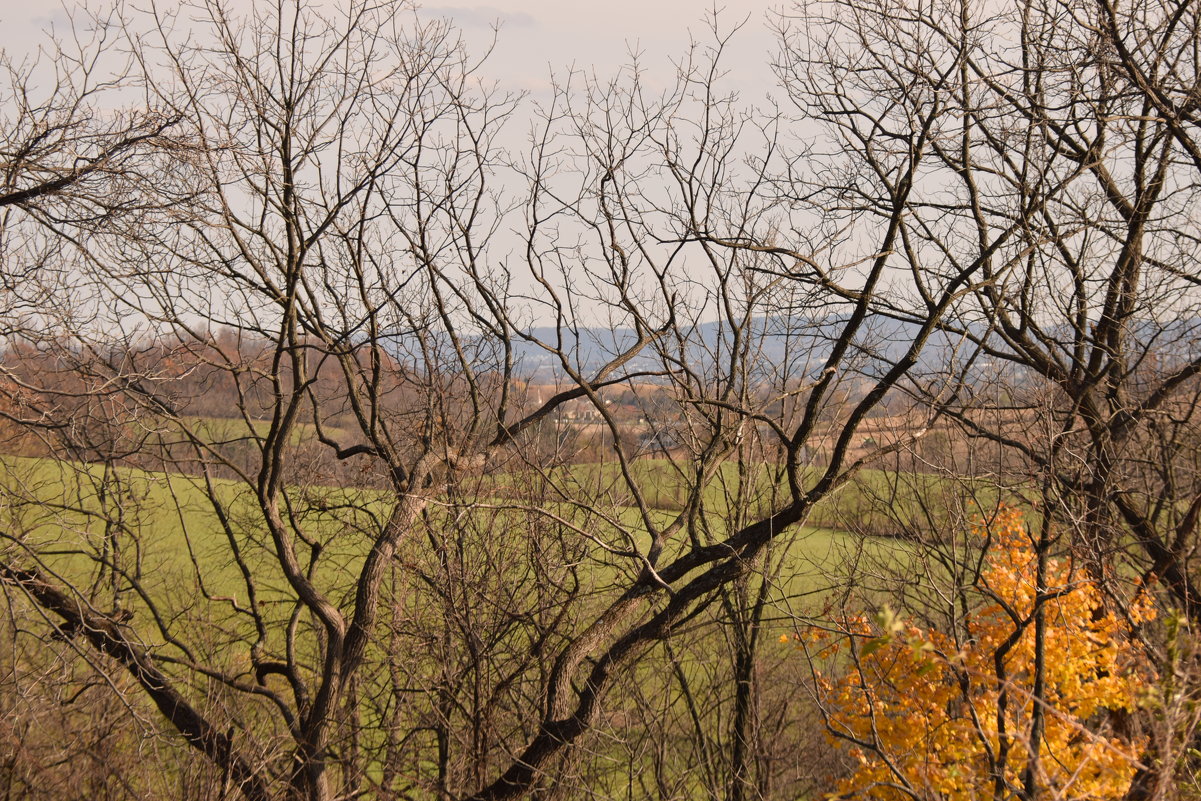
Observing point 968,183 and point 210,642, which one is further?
point 210,642

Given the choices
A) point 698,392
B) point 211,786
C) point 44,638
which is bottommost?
point 211,786

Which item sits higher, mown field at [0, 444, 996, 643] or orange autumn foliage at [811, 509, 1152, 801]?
mown field at [0, 444, 996, 643]

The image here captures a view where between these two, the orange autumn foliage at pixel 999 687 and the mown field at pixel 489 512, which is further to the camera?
the mown field at pixel 489 512

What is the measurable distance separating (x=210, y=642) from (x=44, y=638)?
22.7ft

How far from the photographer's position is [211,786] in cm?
683

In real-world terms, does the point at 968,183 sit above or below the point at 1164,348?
above

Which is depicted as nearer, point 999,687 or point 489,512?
point 999,687

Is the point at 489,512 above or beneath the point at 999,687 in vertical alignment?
above

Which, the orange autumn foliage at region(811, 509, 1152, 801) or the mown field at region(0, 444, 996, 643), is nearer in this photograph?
the orange autumn foliage at region(811, 509, 1152, 801)

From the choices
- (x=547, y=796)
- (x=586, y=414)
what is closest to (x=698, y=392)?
(x=586, y=414)

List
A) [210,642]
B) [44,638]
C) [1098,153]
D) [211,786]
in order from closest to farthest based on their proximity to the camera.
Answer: [44,638]
[211,786]
[1098,153]
[210,642]

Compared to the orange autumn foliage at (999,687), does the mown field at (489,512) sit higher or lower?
higher

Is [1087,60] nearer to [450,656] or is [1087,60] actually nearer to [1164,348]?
[1164,348]

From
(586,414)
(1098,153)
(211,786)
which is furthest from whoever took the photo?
(586,414)
